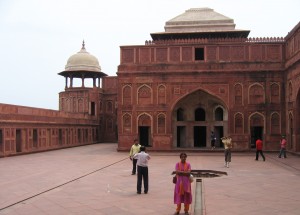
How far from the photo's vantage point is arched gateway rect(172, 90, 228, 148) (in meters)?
26.7

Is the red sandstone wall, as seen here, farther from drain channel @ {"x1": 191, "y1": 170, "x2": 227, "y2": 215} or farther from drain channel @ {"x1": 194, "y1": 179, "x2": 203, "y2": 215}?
drain channel @ {"x1": 194, "y1": 179, "x2": 203, "y2": 215}

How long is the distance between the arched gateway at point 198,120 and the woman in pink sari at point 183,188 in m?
18.8

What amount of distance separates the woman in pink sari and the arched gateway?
1876 cm

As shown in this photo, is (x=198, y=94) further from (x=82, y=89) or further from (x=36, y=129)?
(x=82, y=89)

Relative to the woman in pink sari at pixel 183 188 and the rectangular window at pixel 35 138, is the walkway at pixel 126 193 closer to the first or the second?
the woman in pink sari at pixel 183 188

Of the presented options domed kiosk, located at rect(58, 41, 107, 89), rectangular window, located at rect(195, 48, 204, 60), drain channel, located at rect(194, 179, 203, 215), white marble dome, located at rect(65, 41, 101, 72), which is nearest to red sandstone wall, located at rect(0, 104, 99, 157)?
domed kiosk, located at rect(58, 41, 107, 89)

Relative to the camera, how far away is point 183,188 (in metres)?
7.38

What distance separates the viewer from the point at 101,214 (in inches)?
289

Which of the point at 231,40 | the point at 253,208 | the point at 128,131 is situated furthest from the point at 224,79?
the point at 253,208

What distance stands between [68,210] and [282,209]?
4.25 meters

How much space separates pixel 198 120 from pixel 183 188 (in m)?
20.3

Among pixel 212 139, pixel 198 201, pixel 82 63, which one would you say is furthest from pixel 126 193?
pixel 82 63

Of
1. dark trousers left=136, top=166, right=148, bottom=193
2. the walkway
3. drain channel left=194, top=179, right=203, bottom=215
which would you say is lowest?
the walkway

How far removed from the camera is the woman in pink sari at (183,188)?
288 inches
